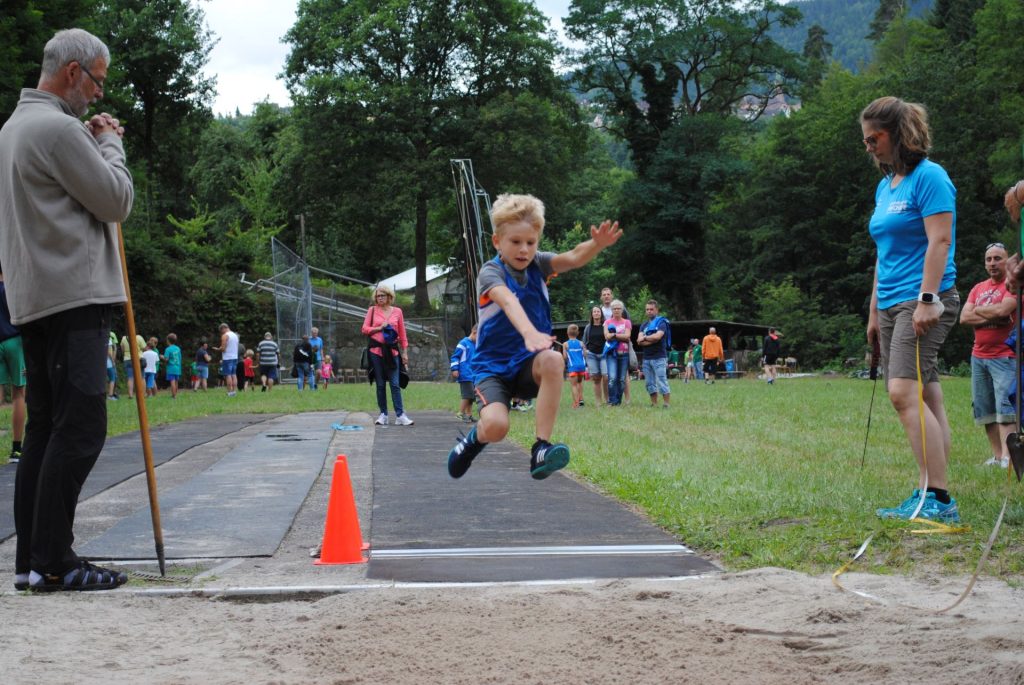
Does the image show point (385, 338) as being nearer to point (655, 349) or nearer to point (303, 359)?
point (655, 349)

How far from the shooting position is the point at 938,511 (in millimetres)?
6277

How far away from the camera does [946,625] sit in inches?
159

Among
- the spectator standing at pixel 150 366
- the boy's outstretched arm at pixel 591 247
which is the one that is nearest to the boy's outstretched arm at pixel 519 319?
the boy's outstretched arm at pixel 591 247

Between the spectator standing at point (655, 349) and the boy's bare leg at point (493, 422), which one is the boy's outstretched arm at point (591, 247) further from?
the spectator standing at point (655, 349)

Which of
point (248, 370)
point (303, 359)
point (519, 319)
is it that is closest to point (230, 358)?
point (303, 359)

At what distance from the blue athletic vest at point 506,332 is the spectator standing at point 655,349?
1341 cm

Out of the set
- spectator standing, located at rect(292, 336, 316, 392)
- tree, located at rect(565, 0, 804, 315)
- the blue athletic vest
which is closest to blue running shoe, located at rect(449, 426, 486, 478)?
the blue athletic vest

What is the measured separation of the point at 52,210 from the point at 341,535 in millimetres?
2240

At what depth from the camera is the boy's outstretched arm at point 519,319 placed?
5.22m

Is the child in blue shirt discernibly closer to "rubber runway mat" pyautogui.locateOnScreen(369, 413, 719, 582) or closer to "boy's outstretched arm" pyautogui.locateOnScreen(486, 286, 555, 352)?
"rubber runway mat" pyautogui.locateOnScreen(369, 413, 719, 582)

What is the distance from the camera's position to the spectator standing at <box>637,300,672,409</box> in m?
19.3

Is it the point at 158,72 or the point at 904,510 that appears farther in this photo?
the point at 158,72

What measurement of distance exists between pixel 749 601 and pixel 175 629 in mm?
2434

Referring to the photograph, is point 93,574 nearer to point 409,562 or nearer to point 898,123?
point 409,562
